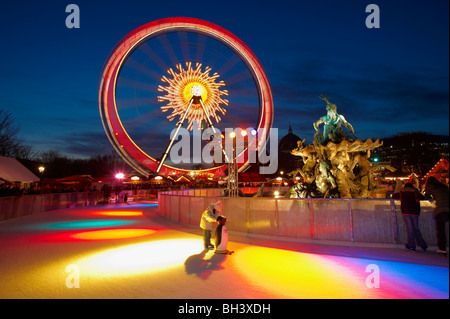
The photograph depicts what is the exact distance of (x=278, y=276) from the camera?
5.15 m

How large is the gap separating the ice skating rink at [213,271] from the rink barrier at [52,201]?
6.66 metres

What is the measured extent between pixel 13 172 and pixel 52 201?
6.60 m

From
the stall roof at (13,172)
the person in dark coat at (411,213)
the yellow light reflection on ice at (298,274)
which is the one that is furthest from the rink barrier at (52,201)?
the person in dark coat at (411,213)

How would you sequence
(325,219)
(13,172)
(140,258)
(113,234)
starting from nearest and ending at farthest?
(140,258), (325,219), (113,234), (13,172)

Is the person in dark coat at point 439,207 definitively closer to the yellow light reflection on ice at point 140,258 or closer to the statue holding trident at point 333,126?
the yellow light reflection on ice at point 140,258

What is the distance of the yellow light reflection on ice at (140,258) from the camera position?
5738 millimetres

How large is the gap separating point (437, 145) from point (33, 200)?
49.0 meters

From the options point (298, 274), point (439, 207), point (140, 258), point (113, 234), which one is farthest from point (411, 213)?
point (113, 234)

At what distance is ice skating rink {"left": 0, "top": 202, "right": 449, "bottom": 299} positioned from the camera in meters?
4.39

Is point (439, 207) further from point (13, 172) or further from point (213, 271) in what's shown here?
point (13, 172)

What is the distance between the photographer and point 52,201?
1969 cm

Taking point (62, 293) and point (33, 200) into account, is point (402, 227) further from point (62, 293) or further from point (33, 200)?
point (33, 200)

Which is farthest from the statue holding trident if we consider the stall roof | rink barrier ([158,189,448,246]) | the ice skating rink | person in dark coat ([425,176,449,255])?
the stall roof
